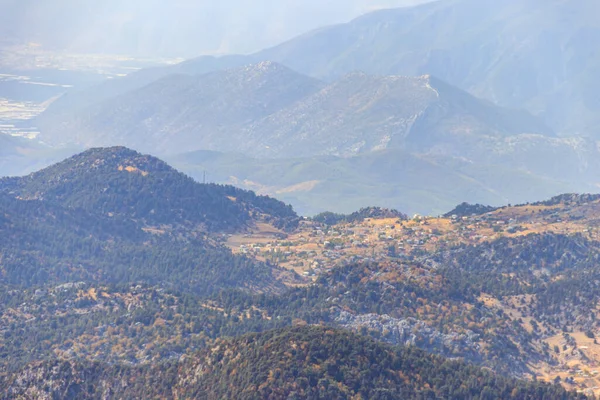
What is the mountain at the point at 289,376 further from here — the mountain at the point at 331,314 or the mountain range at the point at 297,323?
the mountain at the point at 331,314

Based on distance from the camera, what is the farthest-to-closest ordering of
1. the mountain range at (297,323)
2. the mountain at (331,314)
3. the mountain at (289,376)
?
the mountain at (331,314), the mountain range at (297,323), the mountain at (289,376)

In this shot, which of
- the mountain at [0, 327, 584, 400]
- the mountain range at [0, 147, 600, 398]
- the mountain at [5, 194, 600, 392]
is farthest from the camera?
the mountain at [5, 194, 600, 392]

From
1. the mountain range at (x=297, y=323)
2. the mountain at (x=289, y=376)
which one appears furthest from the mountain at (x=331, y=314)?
the mountain at (x=289, y=376)

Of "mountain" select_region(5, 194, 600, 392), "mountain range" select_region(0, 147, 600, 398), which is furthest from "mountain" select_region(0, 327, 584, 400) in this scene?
"mountain" select_region(5, 194, 600, 392)

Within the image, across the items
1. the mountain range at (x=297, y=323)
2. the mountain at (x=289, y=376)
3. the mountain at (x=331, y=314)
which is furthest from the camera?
the mountain at (x=331, y=314)

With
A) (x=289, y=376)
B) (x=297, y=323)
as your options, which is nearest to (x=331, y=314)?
(x=297, y=323)

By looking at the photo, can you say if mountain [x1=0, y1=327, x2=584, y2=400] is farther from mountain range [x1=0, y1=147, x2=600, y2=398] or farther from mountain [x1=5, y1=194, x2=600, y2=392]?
mountain [x1=5, y1=194, x2=600, y2=392]

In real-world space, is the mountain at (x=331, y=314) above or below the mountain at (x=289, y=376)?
above

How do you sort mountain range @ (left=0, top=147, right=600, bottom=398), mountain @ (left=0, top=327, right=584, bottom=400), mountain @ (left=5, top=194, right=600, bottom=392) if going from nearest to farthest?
mountain @ (left=0, top=327, right=584, bottom=400), mountain range @ (left=0, top=147, right=600, bottom=398), mountain @ (left=5, top=194, right=600, bottom=392)
